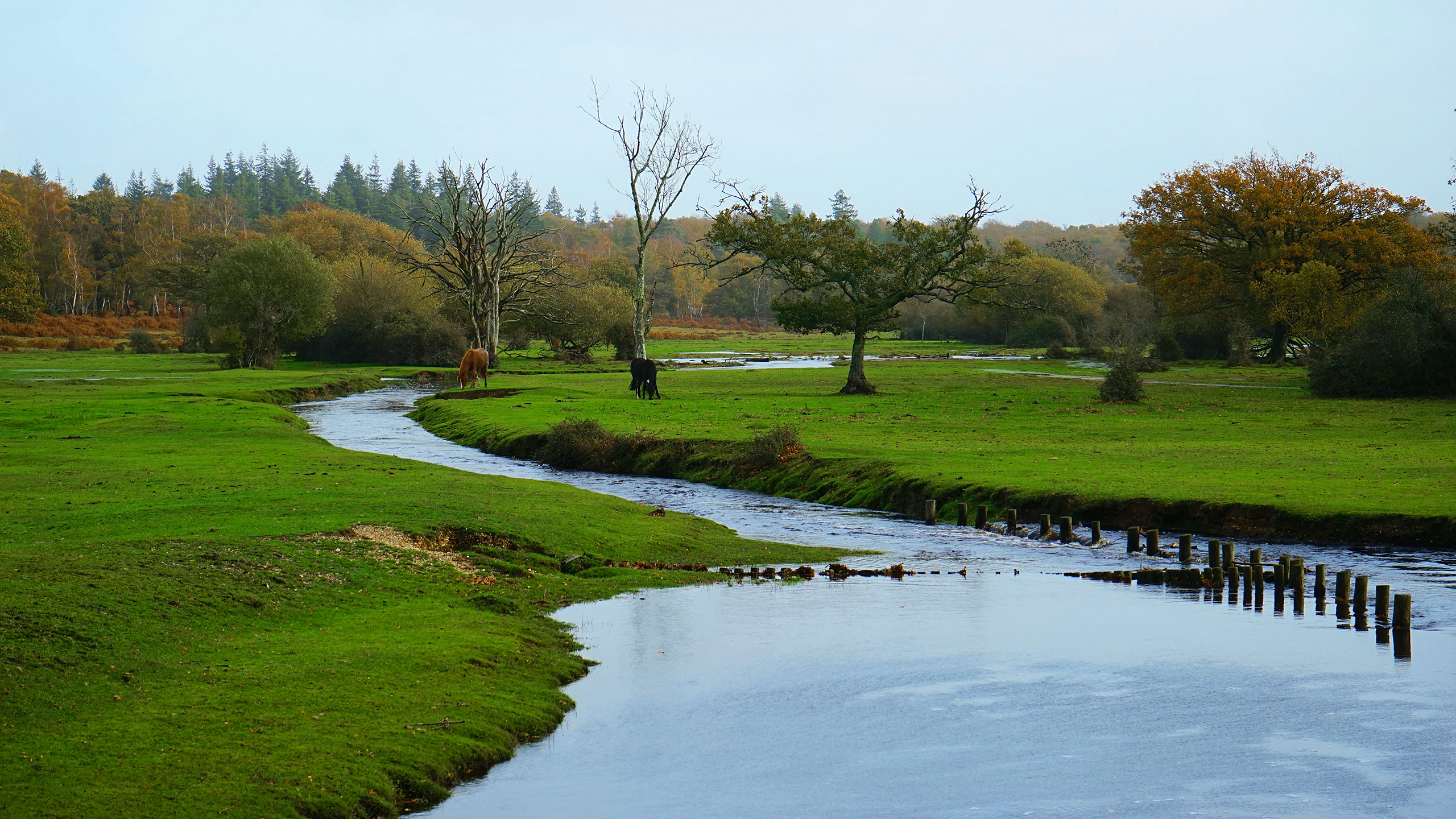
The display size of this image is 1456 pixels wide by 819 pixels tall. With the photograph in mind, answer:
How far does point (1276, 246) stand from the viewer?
2968 inches

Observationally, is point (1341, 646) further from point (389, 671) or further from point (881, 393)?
point (881, 393)

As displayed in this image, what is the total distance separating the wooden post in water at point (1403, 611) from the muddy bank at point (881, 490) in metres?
6.94

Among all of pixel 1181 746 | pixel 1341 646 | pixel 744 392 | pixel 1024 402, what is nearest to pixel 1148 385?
pixel 1024 402

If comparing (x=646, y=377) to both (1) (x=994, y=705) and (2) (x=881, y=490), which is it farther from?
(1) (x=994, y=705)

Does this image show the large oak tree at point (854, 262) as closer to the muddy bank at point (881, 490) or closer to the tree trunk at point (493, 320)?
the muddy bank at point (881, 490)

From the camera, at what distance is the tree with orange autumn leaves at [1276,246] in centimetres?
6675

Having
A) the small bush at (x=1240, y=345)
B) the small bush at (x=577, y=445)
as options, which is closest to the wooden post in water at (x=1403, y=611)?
the small bush at (x=577, y=445)

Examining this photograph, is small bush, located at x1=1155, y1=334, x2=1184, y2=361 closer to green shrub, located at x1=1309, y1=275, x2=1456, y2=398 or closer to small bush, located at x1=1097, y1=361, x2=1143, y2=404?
green shrub, located at x1=1309, y1=275, x2=1456, y2=398

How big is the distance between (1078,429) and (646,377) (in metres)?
23.2

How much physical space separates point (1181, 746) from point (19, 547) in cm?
1562

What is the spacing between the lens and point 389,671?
12.0 meters

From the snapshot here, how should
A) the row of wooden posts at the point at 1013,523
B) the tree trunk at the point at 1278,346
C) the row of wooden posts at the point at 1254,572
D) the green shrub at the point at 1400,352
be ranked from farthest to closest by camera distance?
the tree trunk at the point at 1278,346 < the green shrub at the point at 1400,352 < the row of wooden posts at the point at 1013,523 < the row of wooden posts at the point at 1254,572

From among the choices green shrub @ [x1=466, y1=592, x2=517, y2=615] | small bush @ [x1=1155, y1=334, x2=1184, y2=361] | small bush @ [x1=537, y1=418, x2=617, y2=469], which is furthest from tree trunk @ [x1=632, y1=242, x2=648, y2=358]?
green shrub @ [x1=466, y1=592, x2=517, y2=615]

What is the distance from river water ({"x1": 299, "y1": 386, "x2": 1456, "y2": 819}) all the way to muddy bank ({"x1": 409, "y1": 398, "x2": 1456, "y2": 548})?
1.73m
